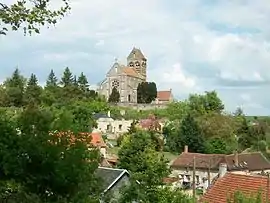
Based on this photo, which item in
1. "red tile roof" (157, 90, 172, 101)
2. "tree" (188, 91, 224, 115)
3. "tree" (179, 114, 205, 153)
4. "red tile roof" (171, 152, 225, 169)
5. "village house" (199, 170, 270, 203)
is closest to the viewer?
"village house" (199, 170, 270, 203)

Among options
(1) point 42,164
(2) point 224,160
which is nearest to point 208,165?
(2) point 224,160

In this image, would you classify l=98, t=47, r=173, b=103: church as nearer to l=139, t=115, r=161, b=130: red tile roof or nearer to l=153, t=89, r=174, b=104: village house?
l=153, t=89, r=174, b=104: village house

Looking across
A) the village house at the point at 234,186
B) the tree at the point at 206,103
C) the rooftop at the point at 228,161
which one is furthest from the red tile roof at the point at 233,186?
the tree at the point at 206,103

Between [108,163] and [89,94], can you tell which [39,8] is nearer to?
[108,163]

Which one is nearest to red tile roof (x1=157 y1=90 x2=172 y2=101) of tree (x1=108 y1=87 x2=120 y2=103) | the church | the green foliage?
the church

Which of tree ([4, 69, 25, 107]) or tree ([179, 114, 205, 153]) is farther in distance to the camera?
tree ([4, 69, 25, 107])

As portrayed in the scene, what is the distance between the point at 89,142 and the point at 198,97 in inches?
3006

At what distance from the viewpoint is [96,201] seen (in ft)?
33.7

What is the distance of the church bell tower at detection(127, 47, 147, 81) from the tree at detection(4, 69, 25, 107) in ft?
118

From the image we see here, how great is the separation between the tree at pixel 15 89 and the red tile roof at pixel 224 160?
32.7 m

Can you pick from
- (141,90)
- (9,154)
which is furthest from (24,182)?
(141,90)

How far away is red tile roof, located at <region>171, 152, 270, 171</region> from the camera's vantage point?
50.7 metres

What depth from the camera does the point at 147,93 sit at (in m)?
110

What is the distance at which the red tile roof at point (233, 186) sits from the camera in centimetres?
2344
